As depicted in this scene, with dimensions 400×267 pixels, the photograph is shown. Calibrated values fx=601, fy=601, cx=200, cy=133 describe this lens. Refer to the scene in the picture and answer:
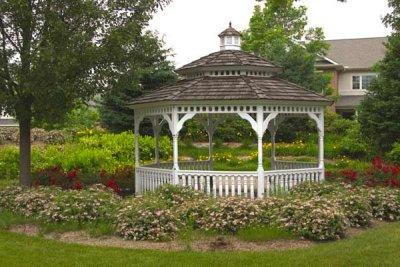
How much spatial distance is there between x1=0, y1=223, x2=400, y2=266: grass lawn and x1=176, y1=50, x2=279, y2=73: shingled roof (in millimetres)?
6832

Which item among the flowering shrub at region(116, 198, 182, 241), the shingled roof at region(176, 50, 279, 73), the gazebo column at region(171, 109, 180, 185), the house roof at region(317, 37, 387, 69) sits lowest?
the flowering shrub at region(116, 198, 182, 241)

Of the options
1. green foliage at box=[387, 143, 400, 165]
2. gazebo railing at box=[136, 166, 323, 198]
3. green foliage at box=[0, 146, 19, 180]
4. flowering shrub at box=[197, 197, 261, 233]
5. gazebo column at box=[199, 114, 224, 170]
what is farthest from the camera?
green foliage at box=[387, 143, 400, 165]

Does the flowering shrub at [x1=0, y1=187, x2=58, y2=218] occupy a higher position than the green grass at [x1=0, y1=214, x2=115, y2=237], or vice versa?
the flowering shrub at [x1=0, y1=187, x2=58, y2=218]

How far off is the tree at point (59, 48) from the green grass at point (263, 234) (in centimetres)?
546

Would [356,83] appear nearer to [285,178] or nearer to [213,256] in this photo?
[285,178]

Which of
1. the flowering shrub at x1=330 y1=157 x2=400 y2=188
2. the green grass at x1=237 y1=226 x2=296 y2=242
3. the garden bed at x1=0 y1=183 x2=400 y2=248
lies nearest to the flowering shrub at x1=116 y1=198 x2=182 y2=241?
the garden bed at x1=0 y1=183 x2=400 y2=248

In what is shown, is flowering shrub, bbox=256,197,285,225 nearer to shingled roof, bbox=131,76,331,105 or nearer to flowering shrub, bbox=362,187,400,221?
flowering shrub, bbox=362,187,400,221

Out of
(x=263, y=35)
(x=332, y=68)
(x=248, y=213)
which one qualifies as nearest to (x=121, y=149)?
(x=248, y=213)

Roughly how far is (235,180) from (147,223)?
15.8ft

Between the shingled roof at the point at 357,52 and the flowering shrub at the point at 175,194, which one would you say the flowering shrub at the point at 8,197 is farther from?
the shingled roof at the point at 357,52

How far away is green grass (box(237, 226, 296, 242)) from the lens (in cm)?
1009

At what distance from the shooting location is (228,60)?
1576 centimetres

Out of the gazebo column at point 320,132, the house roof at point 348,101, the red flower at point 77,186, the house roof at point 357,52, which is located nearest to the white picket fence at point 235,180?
the gazebo column at point 320,132

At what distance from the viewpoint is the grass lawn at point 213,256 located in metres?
8.60
